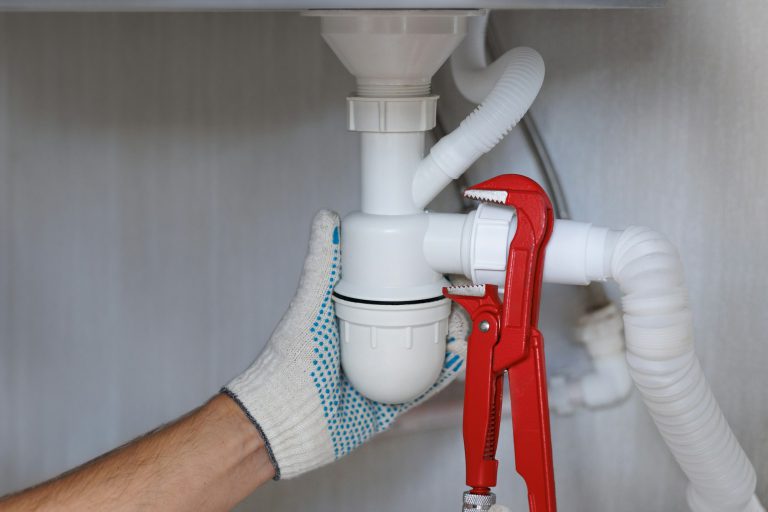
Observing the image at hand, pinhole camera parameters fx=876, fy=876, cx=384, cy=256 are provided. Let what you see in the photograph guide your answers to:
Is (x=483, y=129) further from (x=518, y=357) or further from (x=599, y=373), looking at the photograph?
(x=599, y=373)

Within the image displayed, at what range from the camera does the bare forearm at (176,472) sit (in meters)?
0.72

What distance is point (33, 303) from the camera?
1091 mm

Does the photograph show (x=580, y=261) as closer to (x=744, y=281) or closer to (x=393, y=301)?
(x=393, y=301)

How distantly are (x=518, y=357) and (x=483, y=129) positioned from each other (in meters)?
0.19

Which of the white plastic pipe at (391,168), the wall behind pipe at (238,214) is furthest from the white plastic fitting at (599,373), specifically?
the white plastic pipe at (391,168)

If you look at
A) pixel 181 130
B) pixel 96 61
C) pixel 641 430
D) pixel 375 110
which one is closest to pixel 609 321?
pixel 641 430

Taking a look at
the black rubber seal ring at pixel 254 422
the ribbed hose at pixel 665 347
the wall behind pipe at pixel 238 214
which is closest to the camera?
the ribbed hose at pixel 665 347

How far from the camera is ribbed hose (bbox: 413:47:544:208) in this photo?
0.72 metres

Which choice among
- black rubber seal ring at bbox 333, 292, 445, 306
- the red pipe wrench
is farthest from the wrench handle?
black rubber seal ring at bbox 333, 292, 445, 306

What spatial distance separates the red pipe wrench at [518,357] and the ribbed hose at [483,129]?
37 millimetres

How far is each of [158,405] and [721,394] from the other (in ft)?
2.18

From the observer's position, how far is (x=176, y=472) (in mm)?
743

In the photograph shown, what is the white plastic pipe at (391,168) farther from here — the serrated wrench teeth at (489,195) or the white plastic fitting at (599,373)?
the white plastic fitting at (599,373)

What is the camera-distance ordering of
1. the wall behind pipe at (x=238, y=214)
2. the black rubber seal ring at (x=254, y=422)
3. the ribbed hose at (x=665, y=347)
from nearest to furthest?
the ribbed hose at (x=665, y=347) < the black rubber seal ring at (x=254, y=422) < the wall behind pipe at (x=238, y=214)
